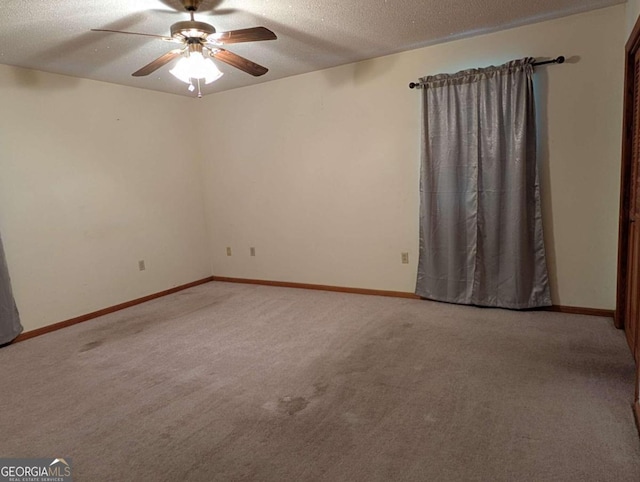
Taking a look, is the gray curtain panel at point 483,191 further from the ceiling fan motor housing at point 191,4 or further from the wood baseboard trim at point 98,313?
the wood baseboard trim at point 98,313

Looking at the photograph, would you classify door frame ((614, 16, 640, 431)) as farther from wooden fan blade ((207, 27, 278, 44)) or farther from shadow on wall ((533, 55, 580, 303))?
wooden fan blade ((207, 27, 278, 44))

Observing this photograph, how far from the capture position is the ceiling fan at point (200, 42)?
2.41 meters

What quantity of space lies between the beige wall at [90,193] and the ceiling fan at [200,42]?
1.43 meters

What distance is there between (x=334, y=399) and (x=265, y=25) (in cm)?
255

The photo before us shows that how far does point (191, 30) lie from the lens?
2438 mm

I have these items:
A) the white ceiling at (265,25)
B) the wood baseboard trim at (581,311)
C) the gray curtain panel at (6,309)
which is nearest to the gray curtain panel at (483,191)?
the wood baseboard trim at (581,311)

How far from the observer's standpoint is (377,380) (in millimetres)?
2471

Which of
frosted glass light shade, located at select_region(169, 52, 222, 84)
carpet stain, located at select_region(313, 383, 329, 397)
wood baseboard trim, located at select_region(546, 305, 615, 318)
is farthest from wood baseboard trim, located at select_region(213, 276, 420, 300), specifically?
frosted glass light shade, located at select_region(169, 52, 222, 84)

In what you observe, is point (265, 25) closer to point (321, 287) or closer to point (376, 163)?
point (376, 163)

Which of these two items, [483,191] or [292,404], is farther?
[483,191]

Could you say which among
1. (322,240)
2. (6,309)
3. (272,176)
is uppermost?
(272,176)

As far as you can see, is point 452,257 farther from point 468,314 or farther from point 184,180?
point 184,180

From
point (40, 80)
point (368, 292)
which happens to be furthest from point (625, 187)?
point (40, 80)

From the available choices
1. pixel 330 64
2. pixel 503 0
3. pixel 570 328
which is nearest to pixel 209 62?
pixel 330 64
